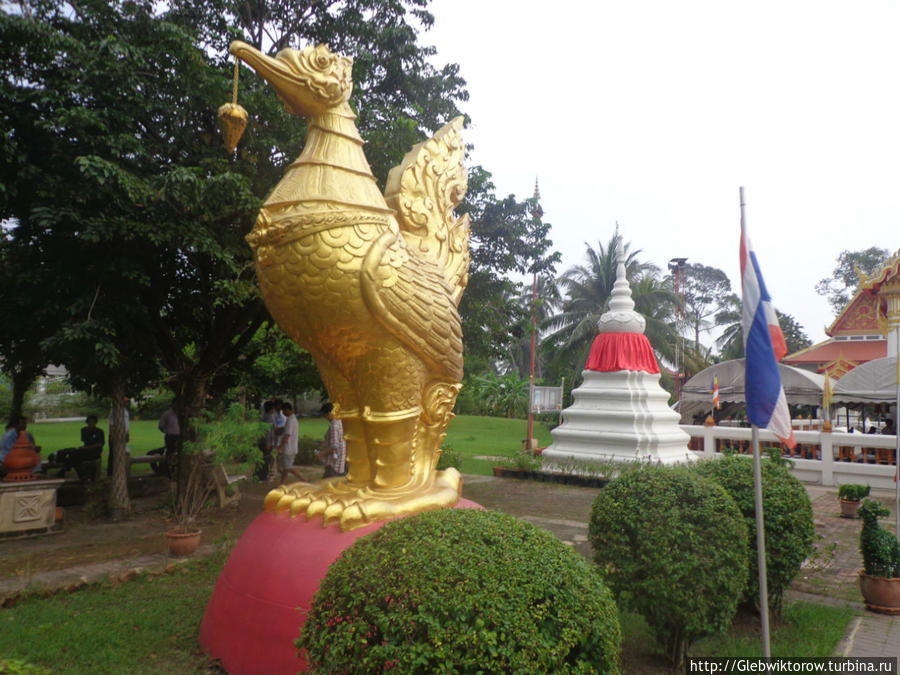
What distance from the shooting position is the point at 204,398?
9.32 m

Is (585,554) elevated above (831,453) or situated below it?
below

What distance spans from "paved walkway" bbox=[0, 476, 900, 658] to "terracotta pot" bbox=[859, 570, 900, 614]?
8cm

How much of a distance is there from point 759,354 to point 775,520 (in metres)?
2.06

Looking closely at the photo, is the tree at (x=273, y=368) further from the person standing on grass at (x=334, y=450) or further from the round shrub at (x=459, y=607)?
the round shrub at (x=459, y=607)

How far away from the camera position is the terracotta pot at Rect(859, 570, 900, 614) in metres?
5.03

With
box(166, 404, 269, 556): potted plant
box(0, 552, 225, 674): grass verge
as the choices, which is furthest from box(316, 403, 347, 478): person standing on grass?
box(0, 552, 225, 674): grass verge

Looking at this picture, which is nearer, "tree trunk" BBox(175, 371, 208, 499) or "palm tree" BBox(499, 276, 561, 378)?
"tree trunk" BBox(175, 371, 208, 499)

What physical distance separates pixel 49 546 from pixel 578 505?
7376mm

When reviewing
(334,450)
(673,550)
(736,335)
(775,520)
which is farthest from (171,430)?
(736,335)

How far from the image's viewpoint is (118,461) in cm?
859

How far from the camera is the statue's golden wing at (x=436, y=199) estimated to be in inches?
167

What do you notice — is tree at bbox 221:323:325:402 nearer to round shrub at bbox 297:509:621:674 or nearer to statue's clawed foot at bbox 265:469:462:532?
statue's clawed foot at bbox 265:469:462:532

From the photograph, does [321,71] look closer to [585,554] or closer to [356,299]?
[356,299]

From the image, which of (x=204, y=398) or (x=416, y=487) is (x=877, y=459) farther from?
(x=204, y=398)
